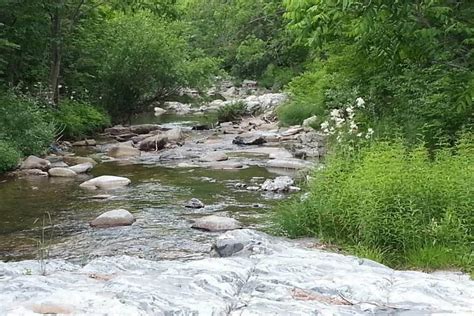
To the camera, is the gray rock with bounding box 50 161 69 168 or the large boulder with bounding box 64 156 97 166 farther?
the large boulder with bounding box 64 156 97 166

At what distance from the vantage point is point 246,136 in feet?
62.3

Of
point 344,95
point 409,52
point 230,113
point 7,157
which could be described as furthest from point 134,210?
point 230,113

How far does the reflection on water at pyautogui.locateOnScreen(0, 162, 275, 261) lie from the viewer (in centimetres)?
757

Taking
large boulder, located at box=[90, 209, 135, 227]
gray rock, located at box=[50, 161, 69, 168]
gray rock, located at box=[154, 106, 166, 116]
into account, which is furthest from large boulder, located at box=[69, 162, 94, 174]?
gray rock, located at box=[154, 106, 166, 116]

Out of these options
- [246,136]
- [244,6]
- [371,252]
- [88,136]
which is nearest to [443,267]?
[371,252]

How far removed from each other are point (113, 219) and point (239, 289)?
4713 mm

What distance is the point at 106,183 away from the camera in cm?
1162

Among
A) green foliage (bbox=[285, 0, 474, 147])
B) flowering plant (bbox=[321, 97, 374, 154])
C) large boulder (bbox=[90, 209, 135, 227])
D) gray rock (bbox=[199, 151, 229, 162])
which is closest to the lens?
green foliage (bbox=[285, 0, 474, 147])

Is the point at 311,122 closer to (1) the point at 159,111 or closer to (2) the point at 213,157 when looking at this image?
(2) the point at 213,157

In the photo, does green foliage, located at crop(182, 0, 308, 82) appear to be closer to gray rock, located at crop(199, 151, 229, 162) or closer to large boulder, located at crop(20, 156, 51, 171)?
gray rock, located at crop(199, 151, 229, 162)

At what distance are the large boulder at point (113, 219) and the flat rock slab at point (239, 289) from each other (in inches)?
129

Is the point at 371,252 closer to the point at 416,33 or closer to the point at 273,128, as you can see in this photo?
the point at 416,33

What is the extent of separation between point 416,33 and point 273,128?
14.1 metres

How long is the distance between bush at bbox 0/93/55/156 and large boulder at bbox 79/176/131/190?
3.07m
